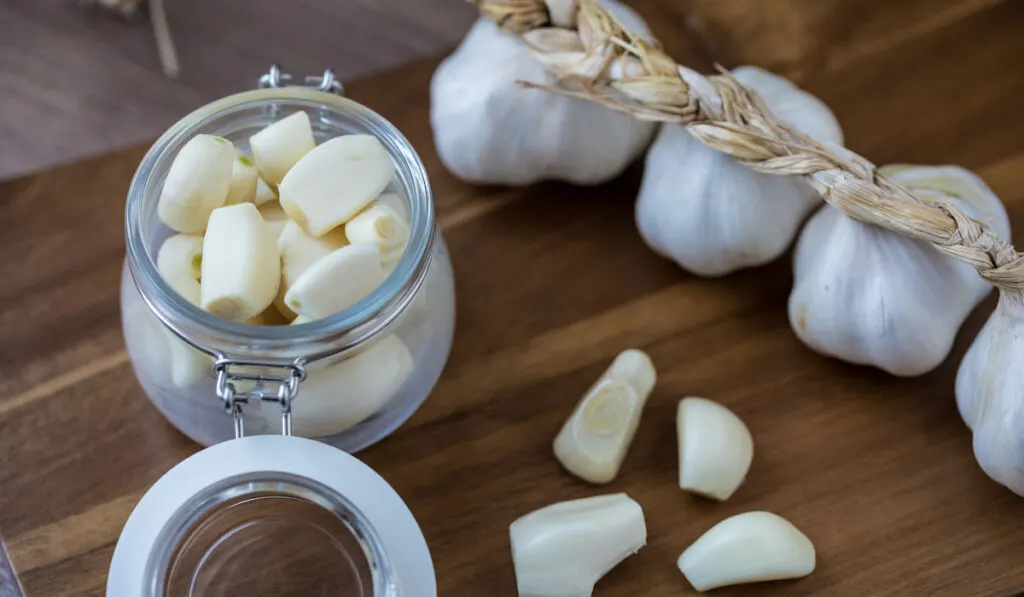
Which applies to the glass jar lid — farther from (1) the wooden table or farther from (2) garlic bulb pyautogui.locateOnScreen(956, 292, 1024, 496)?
(2) garlic bulb pyautogui.locateOnScreen(956, 292, 1024, 496)

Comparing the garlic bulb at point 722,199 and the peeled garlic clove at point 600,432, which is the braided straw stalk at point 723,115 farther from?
the peeled garlic clove at point 600,432

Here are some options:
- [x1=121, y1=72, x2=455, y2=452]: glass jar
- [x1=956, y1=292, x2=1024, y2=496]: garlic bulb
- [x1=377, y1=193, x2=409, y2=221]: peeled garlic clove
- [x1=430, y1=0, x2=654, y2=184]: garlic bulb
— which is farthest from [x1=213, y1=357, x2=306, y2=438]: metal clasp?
[x1=956, y1=292, x2=1024, y2=496]: garlic bulb

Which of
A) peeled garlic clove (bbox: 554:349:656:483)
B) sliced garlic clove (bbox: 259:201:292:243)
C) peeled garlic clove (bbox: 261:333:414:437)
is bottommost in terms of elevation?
peeled garlic clove (bbox: 554:349:656:483)

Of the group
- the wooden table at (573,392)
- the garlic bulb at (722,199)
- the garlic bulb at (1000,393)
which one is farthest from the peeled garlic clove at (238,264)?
the garlic bulb at (1000,393)

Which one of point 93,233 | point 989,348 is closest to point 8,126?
point 93,233

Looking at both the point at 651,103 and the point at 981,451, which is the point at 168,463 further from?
the point at 981,451

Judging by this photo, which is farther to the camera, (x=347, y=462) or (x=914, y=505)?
(x=914, y=505)
